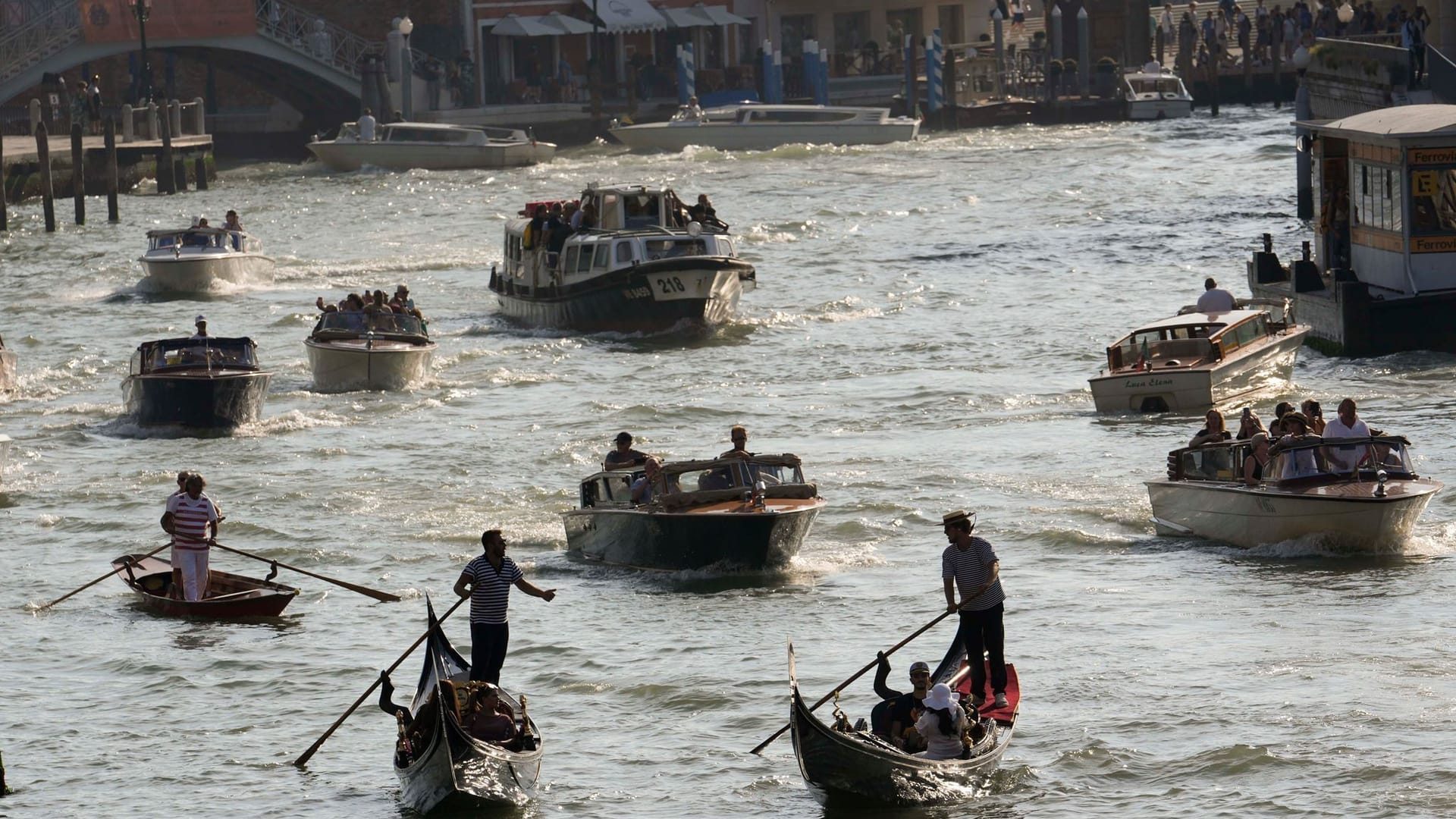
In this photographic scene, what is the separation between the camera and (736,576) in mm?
21609

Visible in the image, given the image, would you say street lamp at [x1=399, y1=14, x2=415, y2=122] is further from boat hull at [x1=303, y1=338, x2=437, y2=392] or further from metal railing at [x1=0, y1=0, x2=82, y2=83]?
boat hull at [x1=303, y1=338, x2=437, y2=392]

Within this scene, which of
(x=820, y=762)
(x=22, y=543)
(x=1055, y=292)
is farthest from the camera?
(x=1055, y=292)

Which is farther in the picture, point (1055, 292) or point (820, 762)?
point (1055, 292)

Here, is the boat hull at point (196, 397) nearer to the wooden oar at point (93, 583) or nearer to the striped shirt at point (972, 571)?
the wooden oar at point (93, 583)

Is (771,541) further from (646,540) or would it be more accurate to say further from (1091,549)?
(1091,549)

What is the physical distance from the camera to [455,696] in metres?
15.6

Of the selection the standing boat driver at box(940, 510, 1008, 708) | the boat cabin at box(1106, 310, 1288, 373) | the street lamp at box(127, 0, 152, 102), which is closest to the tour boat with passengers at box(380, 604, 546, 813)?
the standing boat driver at box(940, 510, 1008, 708)

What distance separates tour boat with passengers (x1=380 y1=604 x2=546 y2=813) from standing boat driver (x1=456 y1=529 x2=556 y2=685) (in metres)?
0.69

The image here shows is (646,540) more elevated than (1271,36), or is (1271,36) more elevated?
(1271,36)

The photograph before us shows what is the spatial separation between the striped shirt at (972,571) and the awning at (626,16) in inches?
2581

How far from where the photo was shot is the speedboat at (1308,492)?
20.9 m

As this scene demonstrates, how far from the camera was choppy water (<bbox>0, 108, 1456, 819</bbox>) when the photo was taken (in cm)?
1655

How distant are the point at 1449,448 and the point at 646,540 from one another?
32.7 feet

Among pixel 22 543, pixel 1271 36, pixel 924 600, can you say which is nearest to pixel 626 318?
pixel 22 543
